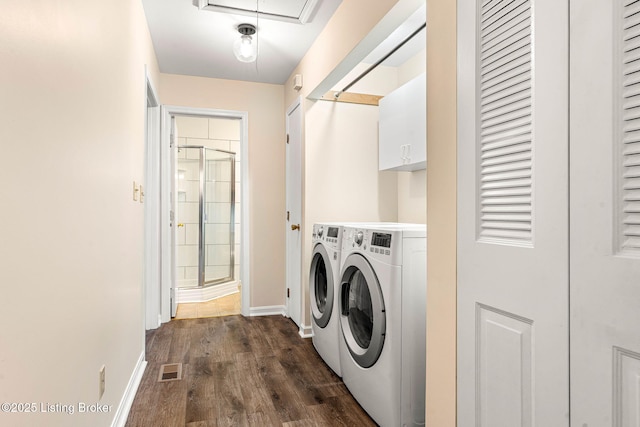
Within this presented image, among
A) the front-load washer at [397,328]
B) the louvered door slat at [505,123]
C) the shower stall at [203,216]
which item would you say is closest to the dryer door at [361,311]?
the front-load washer at [397,328]

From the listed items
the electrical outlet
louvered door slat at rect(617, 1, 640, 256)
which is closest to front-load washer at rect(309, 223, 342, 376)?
the electrical outlet

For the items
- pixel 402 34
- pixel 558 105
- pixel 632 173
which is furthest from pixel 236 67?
pixel 632 173

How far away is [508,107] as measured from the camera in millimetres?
1064

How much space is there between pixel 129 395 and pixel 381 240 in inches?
62.0

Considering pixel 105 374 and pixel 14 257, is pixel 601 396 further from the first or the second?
pixel 105 374

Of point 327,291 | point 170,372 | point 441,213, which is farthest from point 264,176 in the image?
point 441,213

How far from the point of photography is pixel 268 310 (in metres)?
3.84

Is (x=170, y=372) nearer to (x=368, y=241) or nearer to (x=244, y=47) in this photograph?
(x=368, y=241)

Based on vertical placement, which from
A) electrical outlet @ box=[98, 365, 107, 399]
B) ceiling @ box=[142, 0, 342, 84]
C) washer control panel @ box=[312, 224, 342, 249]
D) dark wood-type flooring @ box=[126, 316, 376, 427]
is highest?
ceiling @ box=[142, 0, 342, 84]

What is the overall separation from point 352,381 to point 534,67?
1.76 m

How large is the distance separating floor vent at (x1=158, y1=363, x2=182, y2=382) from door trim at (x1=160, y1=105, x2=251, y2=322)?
108 cm

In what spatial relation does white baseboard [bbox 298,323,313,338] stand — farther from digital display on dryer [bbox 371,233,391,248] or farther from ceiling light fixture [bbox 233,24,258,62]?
ceiling light fixture [bbox 233,24,258,62]

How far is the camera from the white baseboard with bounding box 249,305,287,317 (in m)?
3.80

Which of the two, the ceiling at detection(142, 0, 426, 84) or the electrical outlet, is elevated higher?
the ceiling at detection(142, 0, 426, 84)
